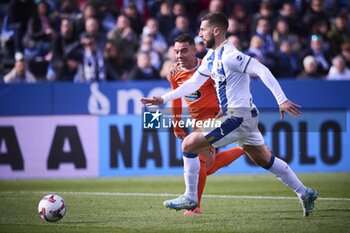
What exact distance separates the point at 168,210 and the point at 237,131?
182cm

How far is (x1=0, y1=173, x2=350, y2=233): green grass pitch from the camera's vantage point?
8578 millimetres

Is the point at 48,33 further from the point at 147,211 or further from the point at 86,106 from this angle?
the point at 147,211

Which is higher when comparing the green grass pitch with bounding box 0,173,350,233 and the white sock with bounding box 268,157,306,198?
the white sock with bounding box 268,157,306,198

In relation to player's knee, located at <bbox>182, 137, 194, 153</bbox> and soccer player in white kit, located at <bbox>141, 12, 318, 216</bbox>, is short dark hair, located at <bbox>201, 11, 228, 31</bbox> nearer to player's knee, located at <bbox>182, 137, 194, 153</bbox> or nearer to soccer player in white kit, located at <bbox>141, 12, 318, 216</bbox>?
soccer player in white kit, located at <bbox>141, 12, 318, 216</bbox>

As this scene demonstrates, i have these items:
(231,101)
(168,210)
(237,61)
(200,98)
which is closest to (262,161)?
(231,101)

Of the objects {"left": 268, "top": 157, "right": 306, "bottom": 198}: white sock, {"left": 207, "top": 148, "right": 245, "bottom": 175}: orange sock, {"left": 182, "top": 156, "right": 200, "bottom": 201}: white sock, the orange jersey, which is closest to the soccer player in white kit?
{"left": 268, "top": 157, "right": 306, "bottom": 198}: white sock

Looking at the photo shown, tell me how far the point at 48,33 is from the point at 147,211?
958 centimetres

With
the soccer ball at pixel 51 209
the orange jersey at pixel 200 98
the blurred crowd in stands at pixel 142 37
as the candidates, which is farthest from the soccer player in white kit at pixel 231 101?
the blurred crowd in stands at pixel 142 37

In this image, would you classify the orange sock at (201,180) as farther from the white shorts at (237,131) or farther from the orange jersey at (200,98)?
the white shorts at (237,131)

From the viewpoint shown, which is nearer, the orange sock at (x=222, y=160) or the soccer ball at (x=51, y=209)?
the soccer ball at (x=51, y=209)

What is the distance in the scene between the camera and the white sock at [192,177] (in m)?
9.65

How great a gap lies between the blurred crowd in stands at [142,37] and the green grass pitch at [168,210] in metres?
3.28

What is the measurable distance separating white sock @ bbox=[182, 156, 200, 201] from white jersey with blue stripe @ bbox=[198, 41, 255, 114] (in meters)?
0.90

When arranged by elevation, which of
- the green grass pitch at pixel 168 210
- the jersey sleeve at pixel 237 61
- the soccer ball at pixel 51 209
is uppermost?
the jersey sleeve at pixel 237 61
